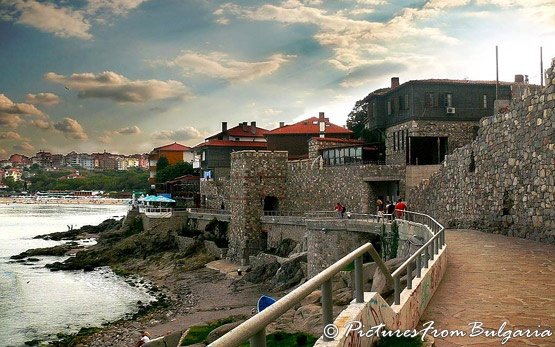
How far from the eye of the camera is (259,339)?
313 centimetres

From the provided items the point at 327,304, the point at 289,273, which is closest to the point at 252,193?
the point at 289,273

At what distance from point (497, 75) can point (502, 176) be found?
2621 centimetres

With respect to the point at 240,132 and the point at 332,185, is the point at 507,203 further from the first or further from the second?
the point at 240,132

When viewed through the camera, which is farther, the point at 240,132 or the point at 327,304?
the point at 240,132

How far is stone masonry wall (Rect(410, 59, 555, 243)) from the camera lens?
57.7ft


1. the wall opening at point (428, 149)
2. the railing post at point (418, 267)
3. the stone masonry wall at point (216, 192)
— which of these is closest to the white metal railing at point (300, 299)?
the railing post at point (418, 267)

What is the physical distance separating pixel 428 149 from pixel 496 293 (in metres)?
34.4

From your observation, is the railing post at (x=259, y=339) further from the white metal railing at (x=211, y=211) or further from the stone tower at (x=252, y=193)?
the white metal railing at (x=211, y=211)

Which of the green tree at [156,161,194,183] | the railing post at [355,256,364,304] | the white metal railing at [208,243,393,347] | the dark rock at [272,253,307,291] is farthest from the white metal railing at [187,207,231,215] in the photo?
the white metal railing at [208,243,393,347]

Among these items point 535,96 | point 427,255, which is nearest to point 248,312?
point 535,96

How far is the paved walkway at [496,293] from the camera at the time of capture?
771cm

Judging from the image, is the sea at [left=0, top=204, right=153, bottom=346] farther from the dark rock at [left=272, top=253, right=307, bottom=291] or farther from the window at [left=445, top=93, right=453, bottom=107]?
the window at [left=445, top=93, right=453, bottom=107]

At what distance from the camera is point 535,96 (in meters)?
18.4

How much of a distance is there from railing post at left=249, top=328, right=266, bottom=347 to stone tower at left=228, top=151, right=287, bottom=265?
41.8 meters
